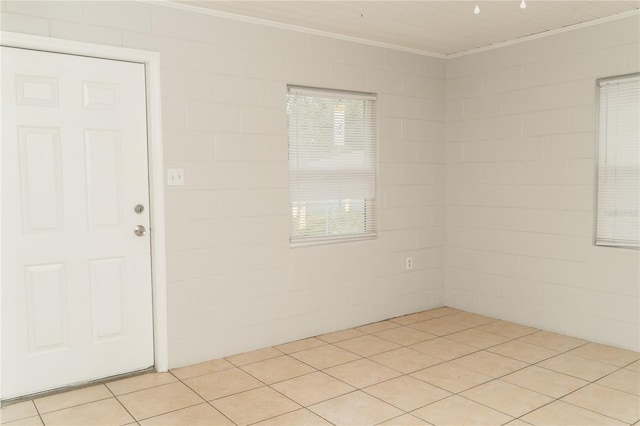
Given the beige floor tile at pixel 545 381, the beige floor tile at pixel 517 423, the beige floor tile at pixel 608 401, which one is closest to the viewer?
the beige floor tile at pixel 517 423

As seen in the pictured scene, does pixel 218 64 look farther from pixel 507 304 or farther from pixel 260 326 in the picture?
pixel 507 304

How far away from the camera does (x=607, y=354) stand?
365 cm

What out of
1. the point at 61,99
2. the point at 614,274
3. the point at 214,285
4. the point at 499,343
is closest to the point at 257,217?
the point at 214,285

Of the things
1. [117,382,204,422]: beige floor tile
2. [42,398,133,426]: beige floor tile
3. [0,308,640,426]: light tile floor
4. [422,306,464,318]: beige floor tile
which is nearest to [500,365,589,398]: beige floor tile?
[0,308,640,426]: light tile floor

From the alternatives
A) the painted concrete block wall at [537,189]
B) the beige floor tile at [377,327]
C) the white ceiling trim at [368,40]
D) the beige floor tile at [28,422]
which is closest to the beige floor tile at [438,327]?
the beige floor tile at [377,327]

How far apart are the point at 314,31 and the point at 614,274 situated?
112 inches

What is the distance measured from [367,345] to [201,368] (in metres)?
1.23

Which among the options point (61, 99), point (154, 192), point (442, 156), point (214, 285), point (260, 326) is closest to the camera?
point (61, 99)

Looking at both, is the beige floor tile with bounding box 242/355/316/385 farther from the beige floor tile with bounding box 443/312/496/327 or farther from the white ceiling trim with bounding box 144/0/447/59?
the white ceiling trim with bounding box 144/0/447/59

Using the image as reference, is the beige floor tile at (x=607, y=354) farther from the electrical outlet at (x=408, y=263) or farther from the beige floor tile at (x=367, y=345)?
the electrical outlet at (x=408, y=263)

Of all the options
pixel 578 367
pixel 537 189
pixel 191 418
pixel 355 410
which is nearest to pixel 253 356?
pixel 191 418

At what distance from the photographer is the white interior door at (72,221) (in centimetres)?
295

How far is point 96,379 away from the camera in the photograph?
10.6ft

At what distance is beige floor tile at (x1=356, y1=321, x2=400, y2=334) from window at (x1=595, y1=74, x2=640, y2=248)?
5.64ft
